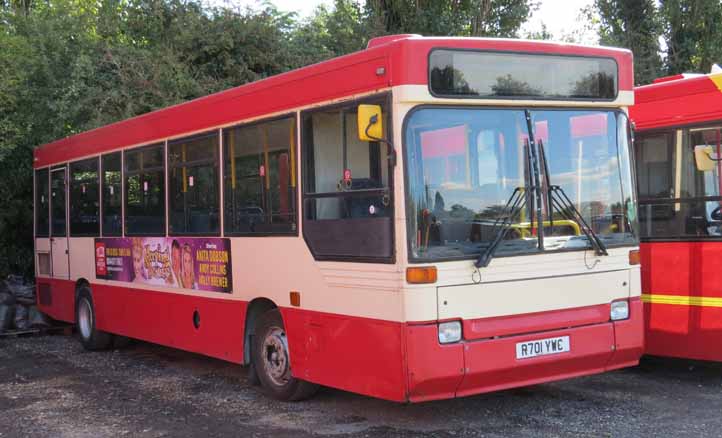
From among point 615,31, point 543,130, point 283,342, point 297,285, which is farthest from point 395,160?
point 615,31

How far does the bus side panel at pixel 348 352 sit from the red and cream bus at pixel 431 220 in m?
0.02

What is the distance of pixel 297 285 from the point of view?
7.54m

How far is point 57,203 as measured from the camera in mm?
13164

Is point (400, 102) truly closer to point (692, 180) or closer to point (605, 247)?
point (605, 247)

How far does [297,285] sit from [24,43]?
1054 cm

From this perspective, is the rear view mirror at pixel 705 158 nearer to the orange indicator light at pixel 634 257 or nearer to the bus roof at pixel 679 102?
the bus roof at pixel 679 102

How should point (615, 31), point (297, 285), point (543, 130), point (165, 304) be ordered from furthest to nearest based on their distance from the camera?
point (615, 31) < point (165, 304) < point (297, 285) < point (543, 130)

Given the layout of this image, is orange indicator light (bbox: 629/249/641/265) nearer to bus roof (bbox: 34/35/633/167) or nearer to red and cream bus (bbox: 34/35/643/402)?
red and cream bus (bbox: 34/35/643/402)

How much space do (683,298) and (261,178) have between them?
13.5 ft

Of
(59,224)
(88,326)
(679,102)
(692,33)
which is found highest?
(692,33)

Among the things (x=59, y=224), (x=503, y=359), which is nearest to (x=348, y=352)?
(x=503, y=359)

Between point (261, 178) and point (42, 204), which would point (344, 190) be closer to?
point (261, 178)

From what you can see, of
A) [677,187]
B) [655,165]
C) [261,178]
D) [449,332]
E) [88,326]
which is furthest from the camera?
→ [88,326]

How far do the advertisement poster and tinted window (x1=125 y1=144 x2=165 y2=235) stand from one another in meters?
0.16
